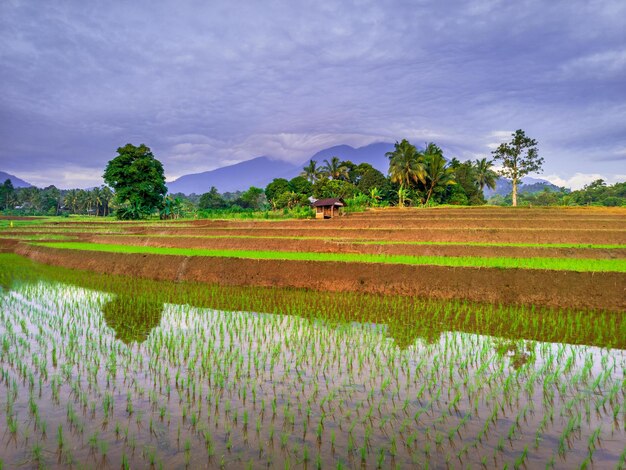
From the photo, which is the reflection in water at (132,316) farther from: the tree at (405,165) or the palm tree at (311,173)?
the palm tree at (311,173)

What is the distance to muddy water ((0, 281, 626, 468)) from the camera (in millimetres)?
3352

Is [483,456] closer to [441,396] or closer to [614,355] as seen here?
[441,396]

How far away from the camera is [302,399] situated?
432 centimetres

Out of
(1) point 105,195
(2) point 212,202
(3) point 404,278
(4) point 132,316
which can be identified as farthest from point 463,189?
(1) point 105,195

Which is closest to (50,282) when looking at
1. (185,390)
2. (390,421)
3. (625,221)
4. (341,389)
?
(185,390)

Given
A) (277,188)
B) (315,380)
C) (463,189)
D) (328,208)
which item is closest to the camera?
(315,380)

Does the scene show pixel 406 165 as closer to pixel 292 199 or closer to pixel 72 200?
pixel 292 199

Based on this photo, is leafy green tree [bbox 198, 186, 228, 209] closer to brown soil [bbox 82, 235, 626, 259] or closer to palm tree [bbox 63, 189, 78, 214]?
palm tree [bbox 63, 189, 78, 214]

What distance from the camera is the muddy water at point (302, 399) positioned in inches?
132

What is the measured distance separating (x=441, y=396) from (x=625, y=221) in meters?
19.1

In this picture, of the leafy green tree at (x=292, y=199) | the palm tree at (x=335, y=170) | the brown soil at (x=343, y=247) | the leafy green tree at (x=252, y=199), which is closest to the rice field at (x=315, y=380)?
the brown soil at (x=343, y=247)

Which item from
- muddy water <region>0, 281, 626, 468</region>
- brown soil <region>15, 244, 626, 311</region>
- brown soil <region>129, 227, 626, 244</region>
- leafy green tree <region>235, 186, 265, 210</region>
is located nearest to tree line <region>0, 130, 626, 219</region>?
leafy green tree <region>235, 186, 265, 210</region>

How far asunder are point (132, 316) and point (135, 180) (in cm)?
4415

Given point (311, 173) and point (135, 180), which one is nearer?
point (135, 180)
